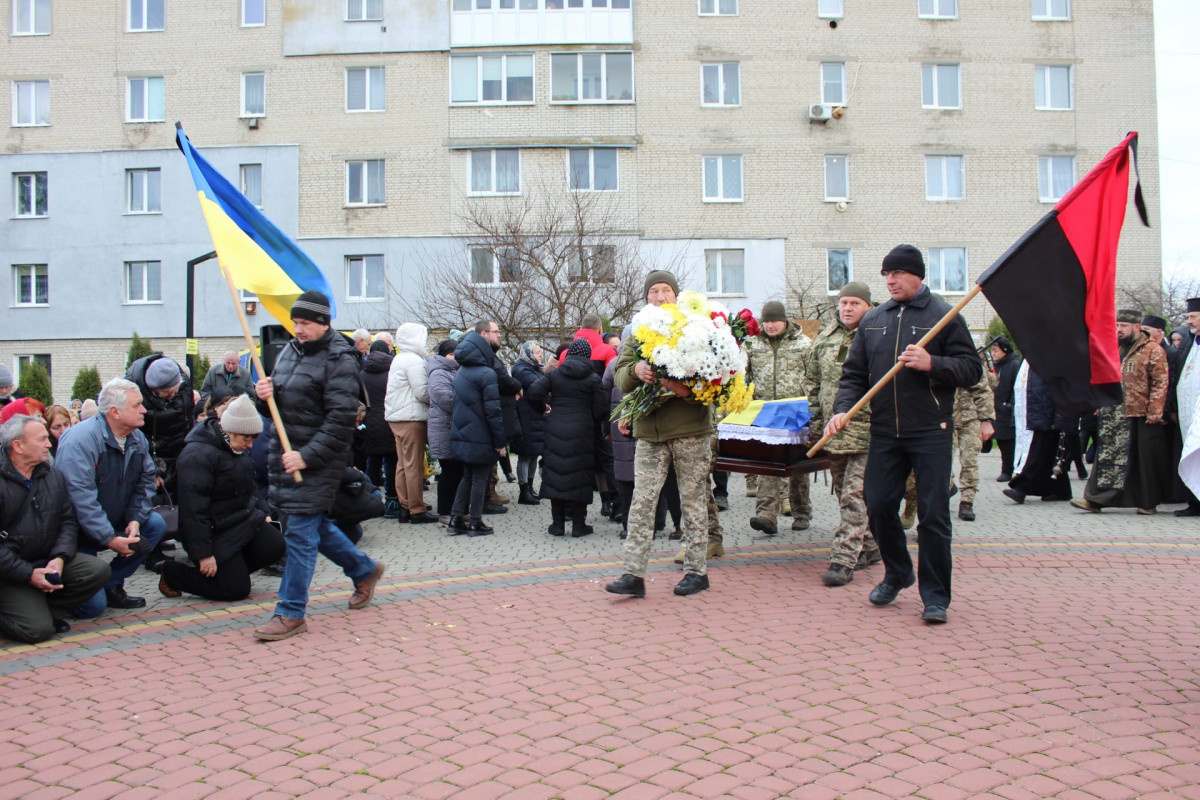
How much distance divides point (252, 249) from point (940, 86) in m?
33.0

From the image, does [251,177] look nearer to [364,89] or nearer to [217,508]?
[364,89]

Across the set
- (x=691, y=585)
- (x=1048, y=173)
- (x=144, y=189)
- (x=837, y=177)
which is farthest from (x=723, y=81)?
(x=691, y=585)

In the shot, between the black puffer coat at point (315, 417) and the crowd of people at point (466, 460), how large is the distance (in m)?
0.01

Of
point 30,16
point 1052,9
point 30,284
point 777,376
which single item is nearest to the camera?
point 777,376

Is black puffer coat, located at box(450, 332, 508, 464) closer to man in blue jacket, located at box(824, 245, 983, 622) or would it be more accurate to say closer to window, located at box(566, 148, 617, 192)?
man in blue jacket, located at box(824, 245, 983, 622)

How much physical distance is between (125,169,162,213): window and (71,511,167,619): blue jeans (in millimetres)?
31200

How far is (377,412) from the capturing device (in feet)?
37.6

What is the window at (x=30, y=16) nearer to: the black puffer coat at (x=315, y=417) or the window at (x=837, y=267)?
the window at (x=837, y=267)

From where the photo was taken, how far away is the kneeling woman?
7.01m

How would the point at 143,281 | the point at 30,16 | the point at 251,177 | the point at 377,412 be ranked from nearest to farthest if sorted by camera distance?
the point at 377,412
the point at 251,177
the point at 143,281
the point at 30,16

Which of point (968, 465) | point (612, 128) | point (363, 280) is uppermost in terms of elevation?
point (612, 128)

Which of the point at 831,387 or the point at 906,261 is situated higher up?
the point at 906,261

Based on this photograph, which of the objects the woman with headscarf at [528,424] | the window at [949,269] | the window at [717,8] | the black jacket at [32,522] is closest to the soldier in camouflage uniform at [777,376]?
the woman with headscarf at [528,424]

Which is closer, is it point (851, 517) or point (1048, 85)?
point (851, 517)
